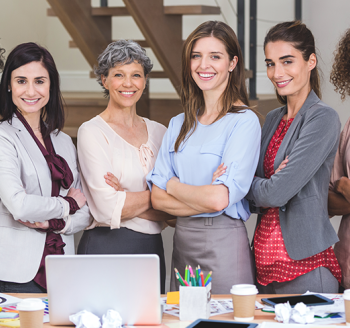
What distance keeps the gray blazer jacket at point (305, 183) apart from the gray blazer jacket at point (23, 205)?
2.75 feet

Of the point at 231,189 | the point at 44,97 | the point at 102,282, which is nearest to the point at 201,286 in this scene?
the point at 102,282

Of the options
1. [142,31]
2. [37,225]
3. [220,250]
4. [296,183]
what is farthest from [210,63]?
[142,31]

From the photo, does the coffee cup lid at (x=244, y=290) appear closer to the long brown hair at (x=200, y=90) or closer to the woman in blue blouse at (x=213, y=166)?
the woman in blue blouse at (x=213, y=166)

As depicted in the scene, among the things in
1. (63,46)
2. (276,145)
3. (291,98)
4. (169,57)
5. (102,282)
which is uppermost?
(63,46)

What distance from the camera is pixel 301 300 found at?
5.15ft

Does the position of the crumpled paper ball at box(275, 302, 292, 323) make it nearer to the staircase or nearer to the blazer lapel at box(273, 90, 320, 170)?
the blazer lapel at box(273, 90, 320, 170)

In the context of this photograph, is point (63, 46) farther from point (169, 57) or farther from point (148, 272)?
point (148, 272)

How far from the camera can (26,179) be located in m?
2.01

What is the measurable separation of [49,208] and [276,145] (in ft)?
3.25

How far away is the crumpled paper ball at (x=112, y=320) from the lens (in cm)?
136

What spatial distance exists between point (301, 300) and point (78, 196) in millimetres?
1086

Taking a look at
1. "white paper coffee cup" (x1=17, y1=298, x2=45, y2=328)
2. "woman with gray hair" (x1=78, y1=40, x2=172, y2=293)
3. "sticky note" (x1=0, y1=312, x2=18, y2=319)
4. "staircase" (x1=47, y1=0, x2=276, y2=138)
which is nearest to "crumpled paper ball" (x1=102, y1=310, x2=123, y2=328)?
"white paper coffee cup" (x1=17, y1=298, x2=45, y2=328)

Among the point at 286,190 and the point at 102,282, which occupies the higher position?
the point at 286,190

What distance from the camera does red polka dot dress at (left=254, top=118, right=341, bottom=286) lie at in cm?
190
